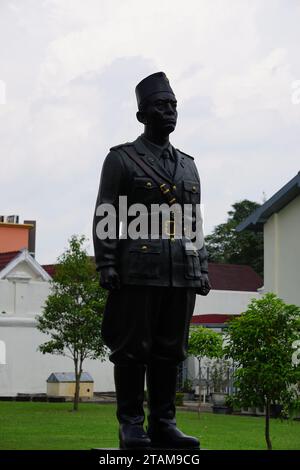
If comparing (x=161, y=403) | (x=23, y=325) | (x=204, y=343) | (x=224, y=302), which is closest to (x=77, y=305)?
(x=204, y=343)

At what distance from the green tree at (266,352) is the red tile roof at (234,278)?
24075 millimetres

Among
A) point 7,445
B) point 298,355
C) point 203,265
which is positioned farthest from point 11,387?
point 203,265

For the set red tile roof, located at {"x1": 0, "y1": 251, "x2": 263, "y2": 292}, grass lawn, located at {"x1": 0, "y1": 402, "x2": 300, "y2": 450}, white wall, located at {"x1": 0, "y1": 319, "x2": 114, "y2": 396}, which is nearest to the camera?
grass lawn, located at {"x1": 0, "y1": 402, "x2": 300, "y2": 450}

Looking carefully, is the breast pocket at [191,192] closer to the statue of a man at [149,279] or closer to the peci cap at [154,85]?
the statue of a man at [149,279]

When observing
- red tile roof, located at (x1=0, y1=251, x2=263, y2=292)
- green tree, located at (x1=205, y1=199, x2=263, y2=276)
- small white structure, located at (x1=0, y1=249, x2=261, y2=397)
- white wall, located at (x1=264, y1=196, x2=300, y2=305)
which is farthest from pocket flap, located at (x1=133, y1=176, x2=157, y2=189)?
green tree, located at (x1=205, y1=199, x2=263, y2=276)

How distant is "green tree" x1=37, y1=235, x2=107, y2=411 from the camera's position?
84.3ft

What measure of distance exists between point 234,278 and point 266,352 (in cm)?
2549

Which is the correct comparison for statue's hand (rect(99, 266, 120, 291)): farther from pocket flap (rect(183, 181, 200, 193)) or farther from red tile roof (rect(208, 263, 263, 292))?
red tile roof (rect(208, 263, 263, 292))

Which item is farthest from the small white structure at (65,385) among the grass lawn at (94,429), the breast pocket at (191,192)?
the breast pocket at (191,192)

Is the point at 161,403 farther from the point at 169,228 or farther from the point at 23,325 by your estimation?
the point at 23,325

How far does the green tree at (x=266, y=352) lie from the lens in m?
14.5

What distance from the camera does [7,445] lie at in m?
16.5

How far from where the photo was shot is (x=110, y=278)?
7785 mm

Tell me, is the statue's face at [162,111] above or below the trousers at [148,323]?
above
